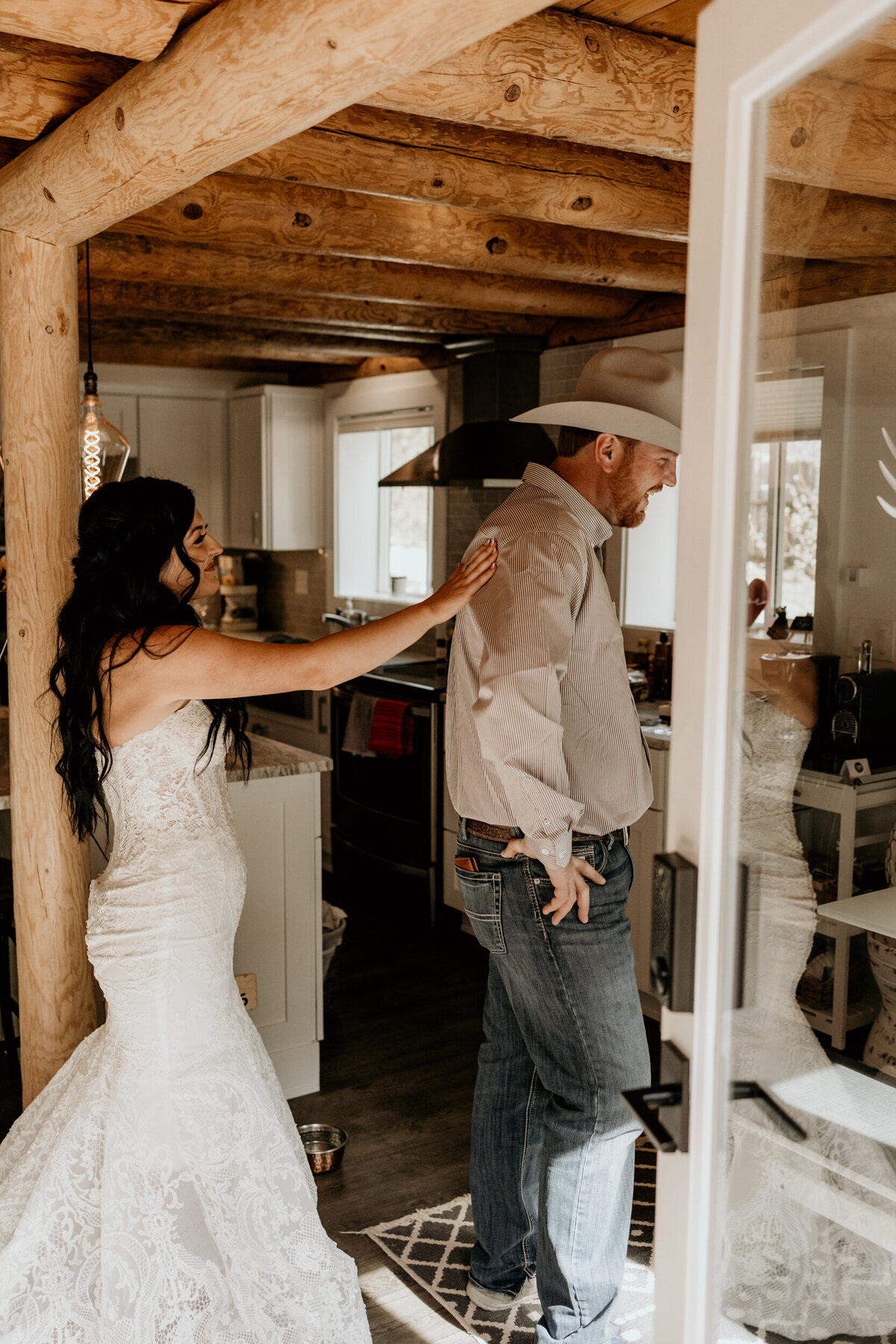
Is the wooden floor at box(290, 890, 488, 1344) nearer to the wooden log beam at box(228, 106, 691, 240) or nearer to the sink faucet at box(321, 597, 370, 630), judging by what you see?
the sink faucet at box(321, 597, 370, 630)

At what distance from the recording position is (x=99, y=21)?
6.33ft

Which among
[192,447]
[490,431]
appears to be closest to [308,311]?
[490,431]

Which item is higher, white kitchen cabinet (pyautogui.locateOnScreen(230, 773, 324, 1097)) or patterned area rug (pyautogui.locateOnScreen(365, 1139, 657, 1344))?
white kitchen cabinet (pyautogui.locateOnScreen(230, 773, 324, 1097))

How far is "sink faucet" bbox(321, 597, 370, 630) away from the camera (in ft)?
21.5

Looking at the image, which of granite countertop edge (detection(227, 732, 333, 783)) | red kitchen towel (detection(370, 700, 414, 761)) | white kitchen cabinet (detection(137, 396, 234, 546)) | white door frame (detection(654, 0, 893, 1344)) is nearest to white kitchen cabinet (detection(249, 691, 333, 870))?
red kitchen towel (detection(370, 700, 414, 761))

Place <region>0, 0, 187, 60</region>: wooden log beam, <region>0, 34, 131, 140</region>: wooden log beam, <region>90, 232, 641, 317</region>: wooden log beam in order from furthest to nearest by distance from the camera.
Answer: <region>90, 232, 641, 317</region>: wooden log beam, <region>0, 34, 131, 140</region>: wooden log beam, <region>0, 0, 187, 60</region>: wooden log beam

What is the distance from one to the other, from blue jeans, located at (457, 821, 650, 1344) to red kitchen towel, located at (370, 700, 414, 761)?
2.79 metres

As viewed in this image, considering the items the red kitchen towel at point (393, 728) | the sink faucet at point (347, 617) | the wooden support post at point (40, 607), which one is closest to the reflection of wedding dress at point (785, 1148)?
the wooden support post at point (40, 607)

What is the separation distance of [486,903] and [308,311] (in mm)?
3632

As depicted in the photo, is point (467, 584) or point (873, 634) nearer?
point (873, 634)

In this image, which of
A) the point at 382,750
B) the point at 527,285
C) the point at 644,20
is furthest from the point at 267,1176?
the point at 527,285

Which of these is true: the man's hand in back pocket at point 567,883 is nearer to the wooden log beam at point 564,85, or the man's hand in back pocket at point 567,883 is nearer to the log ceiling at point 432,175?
the log ceiling at point 432,175

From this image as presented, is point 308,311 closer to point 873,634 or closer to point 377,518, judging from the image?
point 377,518

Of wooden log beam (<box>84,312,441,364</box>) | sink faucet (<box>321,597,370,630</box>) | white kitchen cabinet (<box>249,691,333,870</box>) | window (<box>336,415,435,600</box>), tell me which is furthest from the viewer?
window (<box>336,415,435,600</box>)
